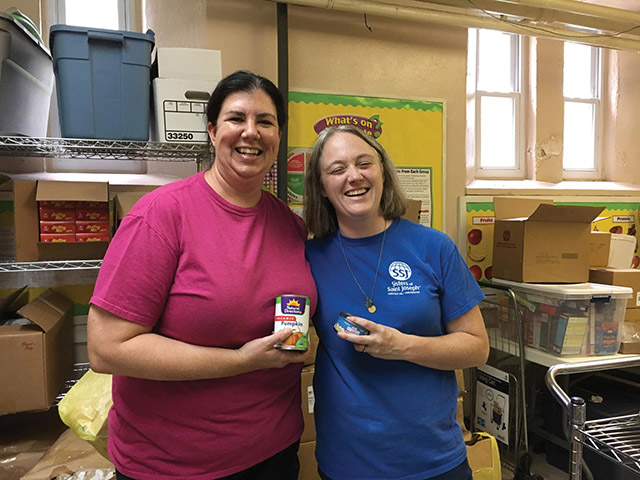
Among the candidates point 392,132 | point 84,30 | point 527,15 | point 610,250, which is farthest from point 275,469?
point 527,15

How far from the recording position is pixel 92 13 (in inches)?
101

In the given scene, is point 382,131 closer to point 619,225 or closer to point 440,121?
point 440,121

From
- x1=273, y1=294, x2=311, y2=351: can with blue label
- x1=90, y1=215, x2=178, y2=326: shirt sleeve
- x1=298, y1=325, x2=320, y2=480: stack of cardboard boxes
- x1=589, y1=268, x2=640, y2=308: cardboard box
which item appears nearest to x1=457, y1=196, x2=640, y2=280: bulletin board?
x1=589, y1=268, x2=640, y2=308: cardboard box

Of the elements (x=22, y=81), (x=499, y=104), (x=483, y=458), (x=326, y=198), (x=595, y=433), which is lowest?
(x=483, y=458)

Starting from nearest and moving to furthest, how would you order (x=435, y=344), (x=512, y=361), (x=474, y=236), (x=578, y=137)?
(x=435, y=344) < (x=512, y=361) < (x=474, y=236) < (x=578, y=137)

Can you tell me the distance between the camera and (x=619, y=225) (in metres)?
3.41

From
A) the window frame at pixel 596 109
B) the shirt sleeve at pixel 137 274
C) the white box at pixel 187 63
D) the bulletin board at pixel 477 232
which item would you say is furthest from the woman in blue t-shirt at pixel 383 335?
the window frame at pixel 596 109

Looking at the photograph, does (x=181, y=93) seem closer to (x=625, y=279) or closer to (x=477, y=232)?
(x=477, y=232)

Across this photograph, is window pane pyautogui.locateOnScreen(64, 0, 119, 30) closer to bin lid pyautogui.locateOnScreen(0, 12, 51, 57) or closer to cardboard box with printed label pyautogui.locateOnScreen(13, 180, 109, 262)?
bin lid pyautogui.locateOnScreen(0, 12, 51, 57)

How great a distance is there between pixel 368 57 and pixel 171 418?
2193 millimetres

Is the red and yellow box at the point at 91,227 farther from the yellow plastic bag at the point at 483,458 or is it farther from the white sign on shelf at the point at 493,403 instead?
the white sign on shelf at the point at 493,403

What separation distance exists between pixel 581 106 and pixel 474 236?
6.16ft

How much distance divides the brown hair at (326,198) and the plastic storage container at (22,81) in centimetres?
125

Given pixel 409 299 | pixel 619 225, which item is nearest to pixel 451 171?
pixel 619 225
